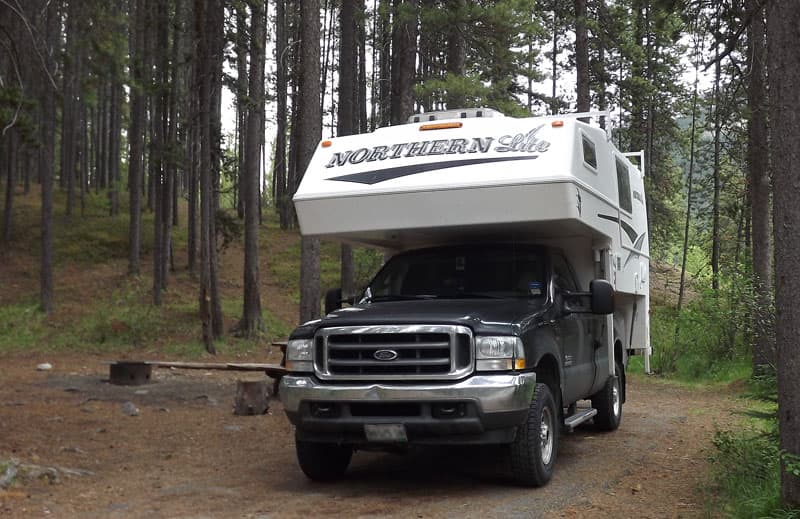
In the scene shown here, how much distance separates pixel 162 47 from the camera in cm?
2288

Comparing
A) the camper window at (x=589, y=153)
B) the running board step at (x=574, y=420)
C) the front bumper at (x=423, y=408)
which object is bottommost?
the running board step at (x=574, y=420)

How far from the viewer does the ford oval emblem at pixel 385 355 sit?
22.1 feet

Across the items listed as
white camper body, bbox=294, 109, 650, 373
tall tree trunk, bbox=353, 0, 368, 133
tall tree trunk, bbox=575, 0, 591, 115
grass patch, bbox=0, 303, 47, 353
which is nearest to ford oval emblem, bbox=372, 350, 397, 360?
white camper body, bbox=294, 109, 650, 373

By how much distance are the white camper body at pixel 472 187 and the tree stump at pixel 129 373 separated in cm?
735

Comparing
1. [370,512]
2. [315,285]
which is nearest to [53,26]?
[315,285]

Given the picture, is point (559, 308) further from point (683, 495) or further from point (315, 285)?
point (315, 285)

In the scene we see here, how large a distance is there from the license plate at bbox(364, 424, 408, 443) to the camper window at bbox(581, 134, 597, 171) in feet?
11.2

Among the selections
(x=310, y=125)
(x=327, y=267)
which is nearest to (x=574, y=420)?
(x=310, y=125)

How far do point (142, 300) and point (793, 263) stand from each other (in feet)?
74.1

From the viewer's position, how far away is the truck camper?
6641mm

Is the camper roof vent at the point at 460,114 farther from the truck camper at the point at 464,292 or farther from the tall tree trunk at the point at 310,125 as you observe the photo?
the tall tree trunk at the point at 310,125

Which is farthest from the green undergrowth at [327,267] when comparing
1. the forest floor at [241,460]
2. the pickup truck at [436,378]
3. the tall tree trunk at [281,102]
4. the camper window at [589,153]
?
the pickup truck at [436,378]

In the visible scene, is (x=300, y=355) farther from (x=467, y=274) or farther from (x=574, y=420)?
(x=574, y=420)

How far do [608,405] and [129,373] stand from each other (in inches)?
349
